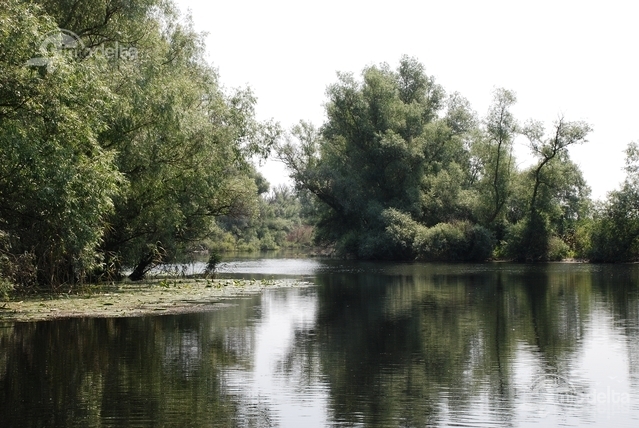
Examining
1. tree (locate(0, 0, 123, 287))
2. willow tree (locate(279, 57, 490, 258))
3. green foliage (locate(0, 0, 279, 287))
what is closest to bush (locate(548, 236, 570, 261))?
willow tree (locate(279, 57, 490, 258))

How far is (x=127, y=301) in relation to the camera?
2702 centimetres

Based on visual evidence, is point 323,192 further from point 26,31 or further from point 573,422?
point 573,422

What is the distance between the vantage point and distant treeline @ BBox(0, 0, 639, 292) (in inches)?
812

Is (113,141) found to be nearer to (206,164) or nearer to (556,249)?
(206,164)

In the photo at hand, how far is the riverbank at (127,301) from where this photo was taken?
23.3 metres

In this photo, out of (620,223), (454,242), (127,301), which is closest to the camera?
(127,301)

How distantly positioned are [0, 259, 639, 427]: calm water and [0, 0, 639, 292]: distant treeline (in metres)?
4.59

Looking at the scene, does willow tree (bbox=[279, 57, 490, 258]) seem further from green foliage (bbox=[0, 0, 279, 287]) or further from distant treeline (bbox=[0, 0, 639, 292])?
green foliage (bbox=[0, 0, 279, 287])

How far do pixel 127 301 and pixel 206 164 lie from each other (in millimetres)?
11152

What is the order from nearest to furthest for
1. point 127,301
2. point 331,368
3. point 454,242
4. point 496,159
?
point 331,368 < point 127,301 < point 454,242 < point 496,159

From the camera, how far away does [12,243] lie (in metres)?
23.9

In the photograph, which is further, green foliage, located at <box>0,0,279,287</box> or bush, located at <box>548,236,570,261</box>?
bush, located at <box>548,236,570,261</box>

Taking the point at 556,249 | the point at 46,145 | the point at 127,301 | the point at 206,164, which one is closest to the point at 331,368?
the point at 46,145

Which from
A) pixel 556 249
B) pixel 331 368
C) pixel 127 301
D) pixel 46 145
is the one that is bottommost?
pixel 331 368
